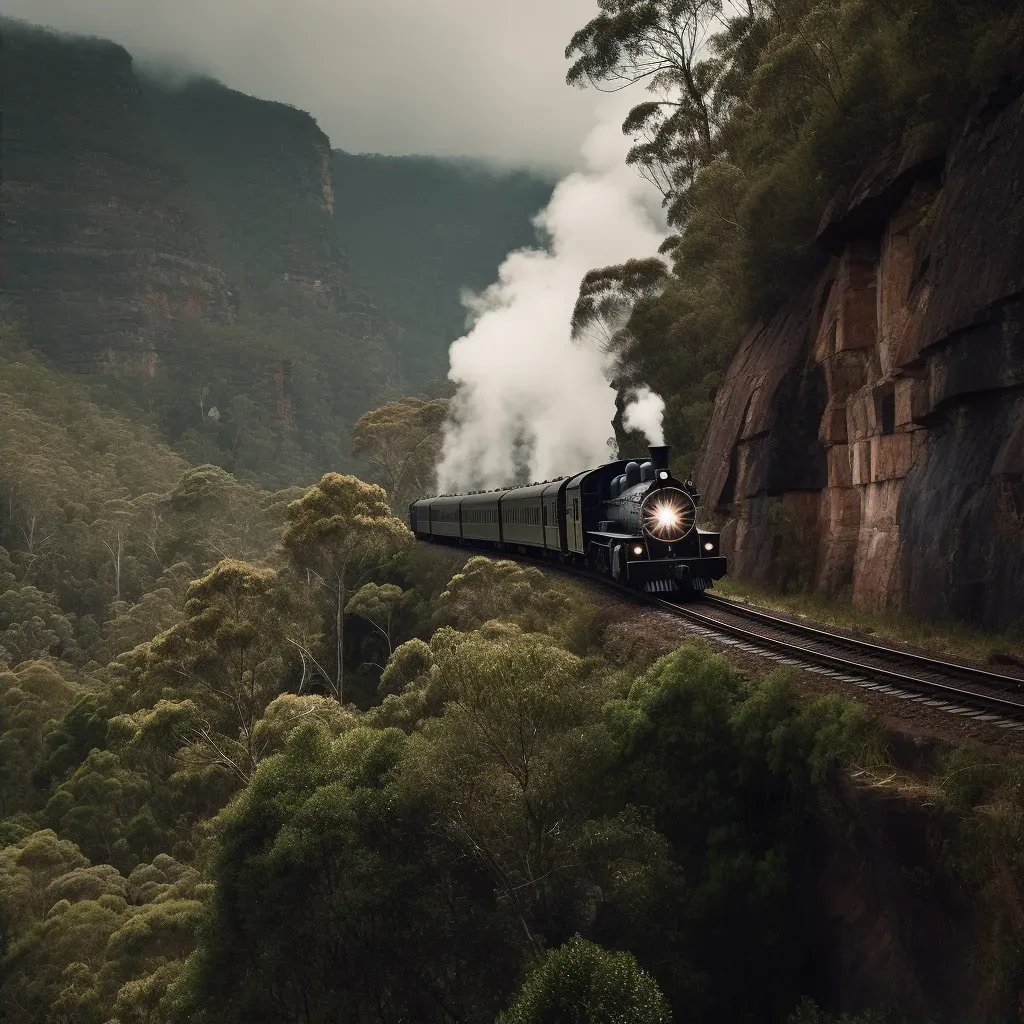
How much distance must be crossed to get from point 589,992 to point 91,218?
488ft

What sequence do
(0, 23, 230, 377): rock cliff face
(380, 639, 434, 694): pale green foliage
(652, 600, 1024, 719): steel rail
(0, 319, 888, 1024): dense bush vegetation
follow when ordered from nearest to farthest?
(652, 600, 1024, 719): steel rail, (0, 319, 888, 1024): dense bush vegetation, (380, 639, 434, 694): pale green foliage, (0, 23, 230, 377): rock cliff face

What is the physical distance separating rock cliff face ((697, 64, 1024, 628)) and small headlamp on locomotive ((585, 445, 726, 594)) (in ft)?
11.0

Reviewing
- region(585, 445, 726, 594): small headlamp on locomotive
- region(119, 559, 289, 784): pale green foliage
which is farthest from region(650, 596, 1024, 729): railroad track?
region(119, 559, 289, 784): pale green foliage

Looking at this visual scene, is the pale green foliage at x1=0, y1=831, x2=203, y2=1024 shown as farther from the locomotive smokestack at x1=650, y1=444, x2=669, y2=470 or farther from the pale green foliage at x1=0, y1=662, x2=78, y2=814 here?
the locomotive smokestack at x1=650, y1=444, x2=669, y2=470

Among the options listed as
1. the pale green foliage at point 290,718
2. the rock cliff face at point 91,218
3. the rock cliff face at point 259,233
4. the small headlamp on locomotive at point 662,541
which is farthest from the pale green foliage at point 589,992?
the rock cliff face at point 259,233

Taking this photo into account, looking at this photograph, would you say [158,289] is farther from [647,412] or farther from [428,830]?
[428,830]

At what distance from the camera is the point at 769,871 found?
12125 millimetres

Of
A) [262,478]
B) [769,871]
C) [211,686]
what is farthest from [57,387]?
[769,871]

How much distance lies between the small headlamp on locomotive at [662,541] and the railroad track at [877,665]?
4.31ft

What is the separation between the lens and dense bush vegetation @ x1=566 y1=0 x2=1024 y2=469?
61.2 feet

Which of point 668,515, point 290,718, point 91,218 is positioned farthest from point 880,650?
point 91,218

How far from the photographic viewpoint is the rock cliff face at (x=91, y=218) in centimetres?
12600

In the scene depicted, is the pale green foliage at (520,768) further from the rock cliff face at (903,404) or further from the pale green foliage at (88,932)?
the pale green foliage at (88,932)

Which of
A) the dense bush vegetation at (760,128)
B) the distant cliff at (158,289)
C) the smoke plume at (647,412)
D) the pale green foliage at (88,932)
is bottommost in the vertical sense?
the pale green foliage at (88,932)
